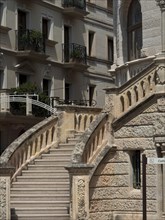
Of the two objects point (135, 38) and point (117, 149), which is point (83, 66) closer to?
point (135, 38)

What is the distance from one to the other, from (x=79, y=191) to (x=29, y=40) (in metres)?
18.3

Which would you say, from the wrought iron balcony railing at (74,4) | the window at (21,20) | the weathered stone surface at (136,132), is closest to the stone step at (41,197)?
the weathered stone surface at (136,132)

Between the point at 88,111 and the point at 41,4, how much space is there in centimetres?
1505

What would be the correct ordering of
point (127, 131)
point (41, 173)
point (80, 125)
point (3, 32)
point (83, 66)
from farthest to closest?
point (83, 66) < point (3, 32) < point (80, 125) < point (41, 173) < point (127, 131)

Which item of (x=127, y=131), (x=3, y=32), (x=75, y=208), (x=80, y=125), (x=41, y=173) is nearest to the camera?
(x=75, y=208)

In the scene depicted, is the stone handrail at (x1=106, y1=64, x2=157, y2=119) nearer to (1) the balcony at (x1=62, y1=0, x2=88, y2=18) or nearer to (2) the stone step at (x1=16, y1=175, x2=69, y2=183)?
(2) the stone step at (x1=16, y1=175, x2=69, y2=183)

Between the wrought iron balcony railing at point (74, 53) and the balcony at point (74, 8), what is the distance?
1.70m

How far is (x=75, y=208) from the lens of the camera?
18.6m

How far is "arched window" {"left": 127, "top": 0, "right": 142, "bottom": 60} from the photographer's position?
24.3 metres

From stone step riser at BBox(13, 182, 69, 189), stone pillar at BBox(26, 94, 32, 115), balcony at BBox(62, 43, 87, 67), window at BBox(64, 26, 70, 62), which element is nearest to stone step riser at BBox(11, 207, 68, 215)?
stone step riser at BBox(13, 182, 69, 189)

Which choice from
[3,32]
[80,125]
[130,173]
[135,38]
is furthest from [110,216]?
[3,32]

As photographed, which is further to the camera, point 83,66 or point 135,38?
point 83,66

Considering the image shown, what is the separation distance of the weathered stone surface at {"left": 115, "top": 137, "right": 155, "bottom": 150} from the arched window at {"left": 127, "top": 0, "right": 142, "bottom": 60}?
16.9 feet

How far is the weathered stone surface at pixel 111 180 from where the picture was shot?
64.4 feet
